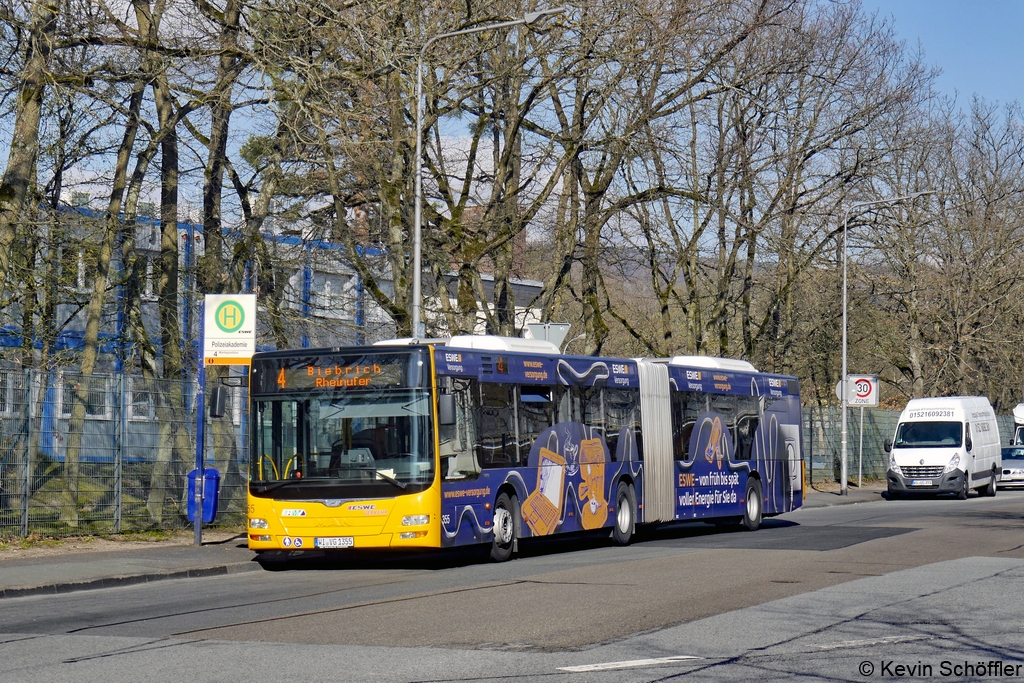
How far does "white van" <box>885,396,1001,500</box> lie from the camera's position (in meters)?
35.8

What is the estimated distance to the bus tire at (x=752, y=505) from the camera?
79.7 feet

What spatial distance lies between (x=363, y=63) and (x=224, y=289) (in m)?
5.20

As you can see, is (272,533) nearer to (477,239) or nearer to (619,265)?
(477,239)

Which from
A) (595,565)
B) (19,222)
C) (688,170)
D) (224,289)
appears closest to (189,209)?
(224,289)

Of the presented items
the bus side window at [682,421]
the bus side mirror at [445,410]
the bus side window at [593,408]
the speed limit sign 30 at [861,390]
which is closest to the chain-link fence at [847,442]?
the speed limit sign 30 at [861,390]

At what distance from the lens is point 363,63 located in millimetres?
20797

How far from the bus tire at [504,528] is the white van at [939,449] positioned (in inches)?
818

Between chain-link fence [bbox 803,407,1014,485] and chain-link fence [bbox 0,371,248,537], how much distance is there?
24148 mm

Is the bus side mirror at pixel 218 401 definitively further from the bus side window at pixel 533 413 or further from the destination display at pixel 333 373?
the bus side window at pixel 533 413

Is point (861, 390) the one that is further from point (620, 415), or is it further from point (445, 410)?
point (445, 410)

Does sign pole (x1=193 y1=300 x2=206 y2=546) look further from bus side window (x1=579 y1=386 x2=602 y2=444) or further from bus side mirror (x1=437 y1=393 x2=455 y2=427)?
bus side window (x1=579 y1=386 x2=602 y2=444)

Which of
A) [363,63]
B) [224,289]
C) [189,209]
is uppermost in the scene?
[363,63]

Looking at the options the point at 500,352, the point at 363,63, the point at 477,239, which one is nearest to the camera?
the point at 500,352

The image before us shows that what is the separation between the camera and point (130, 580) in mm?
15031
